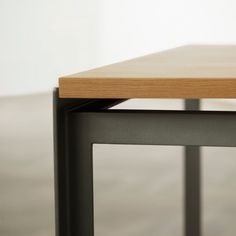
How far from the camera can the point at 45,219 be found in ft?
8.61

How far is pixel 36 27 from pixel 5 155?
1.67 meters

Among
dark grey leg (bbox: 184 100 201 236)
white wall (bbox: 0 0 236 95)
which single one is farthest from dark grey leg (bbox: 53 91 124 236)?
white wall (bbox: 0 0 236 95)

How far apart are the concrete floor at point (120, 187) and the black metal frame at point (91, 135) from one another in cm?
161

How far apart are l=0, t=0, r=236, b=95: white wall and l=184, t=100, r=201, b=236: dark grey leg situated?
2997 millimetres

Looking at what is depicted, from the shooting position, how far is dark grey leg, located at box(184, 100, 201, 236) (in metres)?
1.70

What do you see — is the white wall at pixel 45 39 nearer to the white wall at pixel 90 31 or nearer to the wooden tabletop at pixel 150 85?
the white wall at pixel 90 31

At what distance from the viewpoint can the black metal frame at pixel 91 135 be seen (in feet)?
2.40

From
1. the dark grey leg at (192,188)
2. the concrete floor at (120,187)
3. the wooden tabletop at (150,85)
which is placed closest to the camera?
the wooden tabletop at (150,85)

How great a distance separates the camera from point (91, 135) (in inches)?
29.5

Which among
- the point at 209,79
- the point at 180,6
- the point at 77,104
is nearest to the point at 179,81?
the point at 209,79

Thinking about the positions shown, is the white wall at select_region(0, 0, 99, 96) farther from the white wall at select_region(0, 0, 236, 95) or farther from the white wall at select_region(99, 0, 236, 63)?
the white wall at select_region(99, 0, 236, 63)

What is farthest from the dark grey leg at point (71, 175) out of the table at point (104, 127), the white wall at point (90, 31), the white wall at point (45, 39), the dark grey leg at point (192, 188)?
the white wall at point (45, 39)

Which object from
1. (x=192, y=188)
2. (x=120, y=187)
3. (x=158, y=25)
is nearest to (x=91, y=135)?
(x=192, y=188)

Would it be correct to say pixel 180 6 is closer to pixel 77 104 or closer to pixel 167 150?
pixel 167 150
